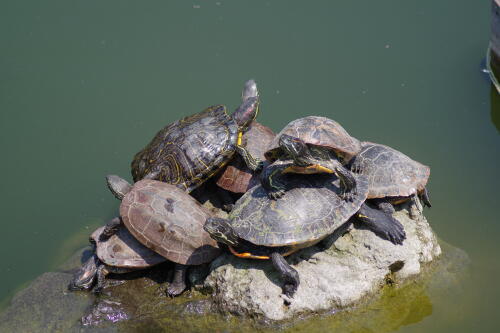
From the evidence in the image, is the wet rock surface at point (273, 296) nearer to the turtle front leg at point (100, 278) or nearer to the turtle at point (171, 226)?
the turtle front leg at point (100, 278)

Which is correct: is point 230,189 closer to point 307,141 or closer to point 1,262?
point 307,141

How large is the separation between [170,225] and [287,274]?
4.33 feet

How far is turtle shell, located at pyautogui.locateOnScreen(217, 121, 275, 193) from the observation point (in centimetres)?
574

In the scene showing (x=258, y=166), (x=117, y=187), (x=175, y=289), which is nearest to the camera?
(x=175, y=289)

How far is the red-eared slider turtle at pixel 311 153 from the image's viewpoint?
4754 millimetres

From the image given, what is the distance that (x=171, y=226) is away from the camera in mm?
Answer: 5094

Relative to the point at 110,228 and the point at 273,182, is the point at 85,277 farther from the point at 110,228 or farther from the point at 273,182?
the point at 273,182

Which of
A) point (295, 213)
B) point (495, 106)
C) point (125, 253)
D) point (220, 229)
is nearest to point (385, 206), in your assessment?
point (295, 213)

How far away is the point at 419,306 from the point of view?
5234 mm

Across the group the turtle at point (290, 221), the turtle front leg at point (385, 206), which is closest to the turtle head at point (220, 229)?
Answer: the turtle at point (290, 221)

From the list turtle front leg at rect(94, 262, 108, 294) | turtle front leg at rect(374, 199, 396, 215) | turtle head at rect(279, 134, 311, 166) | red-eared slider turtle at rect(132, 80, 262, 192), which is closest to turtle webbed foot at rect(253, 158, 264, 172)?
red-eared slider turtle at rect(132, 80, 262, 192)

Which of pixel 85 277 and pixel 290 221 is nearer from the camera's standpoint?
pixel 290 221

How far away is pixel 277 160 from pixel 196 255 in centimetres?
130

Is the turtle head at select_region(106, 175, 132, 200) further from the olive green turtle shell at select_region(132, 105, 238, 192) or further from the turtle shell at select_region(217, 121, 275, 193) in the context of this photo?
the turtle shell at select_region(217, 121, 275, 193)
